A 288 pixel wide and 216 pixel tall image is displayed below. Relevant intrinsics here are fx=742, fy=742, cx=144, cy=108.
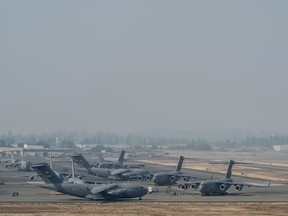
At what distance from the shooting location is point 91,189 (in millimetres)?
83438

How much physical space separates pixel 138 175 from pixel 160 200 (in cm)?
4011

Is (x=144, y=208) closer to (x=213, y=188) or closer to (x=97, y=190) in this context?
(x=97, y=190)

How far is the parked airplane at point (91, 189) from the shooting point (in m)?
83.1

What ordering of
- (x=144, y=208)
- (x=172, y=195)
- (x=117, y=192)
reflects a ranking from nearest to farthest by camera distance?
(x=144, y=208) < (x=117, y=192) < (x=172, y=195)

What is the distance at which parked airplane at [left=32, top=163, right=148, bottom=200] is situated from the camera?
8312 centimetres

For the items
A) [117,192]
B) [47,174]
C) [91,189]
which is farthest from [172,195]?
[47,174]

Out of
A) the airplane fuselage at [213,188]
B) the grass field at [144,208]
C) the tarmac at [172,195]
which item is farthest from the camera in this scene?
the airplane fuselage at [213,188]

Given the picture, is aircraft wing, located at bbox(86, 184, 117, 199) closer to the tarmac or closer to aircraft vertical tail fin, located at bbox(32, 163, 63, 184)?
the tarmac

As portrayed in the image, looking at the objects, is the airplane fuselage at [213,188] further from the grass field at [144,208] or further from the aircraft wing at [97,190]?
the aircraft wing at [97,190]

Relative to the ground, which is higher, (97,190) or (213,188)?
(97,190)

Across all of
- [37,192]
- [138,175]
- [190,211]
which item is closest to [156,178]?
[138,175]

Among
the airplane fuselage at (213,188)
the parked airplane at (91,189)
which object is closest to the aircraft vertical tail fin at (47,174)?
the parked airplane at (91,189)

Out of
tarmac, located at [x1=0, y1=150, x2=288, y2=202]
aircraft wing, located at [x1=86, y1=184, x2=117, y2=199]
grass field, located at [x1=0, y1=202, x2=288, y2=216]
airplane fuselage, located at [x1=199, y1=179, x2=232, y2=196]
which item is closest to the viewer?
grass field, located at [x1=0, y1=202, x2=288, y2=216]

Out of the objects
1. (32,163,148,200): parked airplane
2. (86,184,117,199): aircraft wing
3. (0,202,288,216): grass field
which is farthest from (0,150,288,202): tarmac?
(0,202,288,216): grass field
